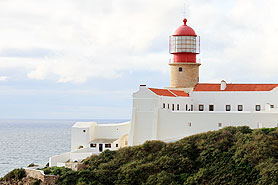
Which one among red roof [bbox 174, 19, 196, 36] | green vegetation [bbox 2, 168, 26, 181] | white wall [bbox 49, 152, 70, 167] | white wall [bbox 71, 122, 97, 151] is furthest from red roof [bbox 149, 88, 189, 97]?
green vegetation [bbox 2, 168, 26, 181]

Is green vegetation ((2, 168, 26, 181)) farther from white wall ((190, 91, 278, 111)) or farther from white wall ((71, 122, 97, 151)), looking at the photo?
white wall ((190, 91, 278, 111))

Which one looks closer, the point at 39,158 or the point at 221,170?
the point at 221,170

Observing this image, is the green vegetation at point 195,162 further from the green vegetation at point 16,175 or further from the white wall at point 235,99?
the white wall at point 235,99

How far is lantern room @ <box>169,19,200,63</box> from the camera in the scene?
37094mm

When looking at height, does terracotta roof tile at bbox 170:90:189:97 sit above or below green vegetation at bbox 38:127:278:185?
above

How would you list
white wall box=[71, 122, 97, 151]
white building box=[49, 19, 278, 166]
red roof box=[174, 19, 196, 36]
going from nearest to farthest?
white building box=[49, 19, 278, 166]
white wall box=[71, 122, 97, 151]
red roof box=[174, 19, 196, 36]

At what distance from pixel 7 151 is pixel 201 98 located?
35423 mm

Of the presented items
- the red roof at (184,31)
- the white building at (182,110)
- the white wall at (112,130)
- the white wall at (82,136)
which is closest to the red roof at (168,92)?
the white building at (182,110)

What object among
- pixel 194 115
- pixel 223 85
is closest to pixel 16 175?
pixel 194 115

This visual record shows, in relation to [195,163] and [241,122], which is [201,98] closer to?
[241,122]

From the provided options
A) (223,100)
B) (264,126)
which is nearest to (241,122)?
(264,126)

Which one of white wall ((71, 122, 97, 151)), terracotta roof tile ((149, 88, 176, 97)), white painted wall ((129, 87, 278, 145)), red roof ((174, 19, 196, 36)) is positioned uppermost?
red roof ((174, 19, 196, 36))

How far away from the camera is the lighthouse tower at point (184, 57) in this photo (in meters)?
37.1

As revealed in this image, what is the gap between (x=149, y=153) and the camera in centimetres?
2886
